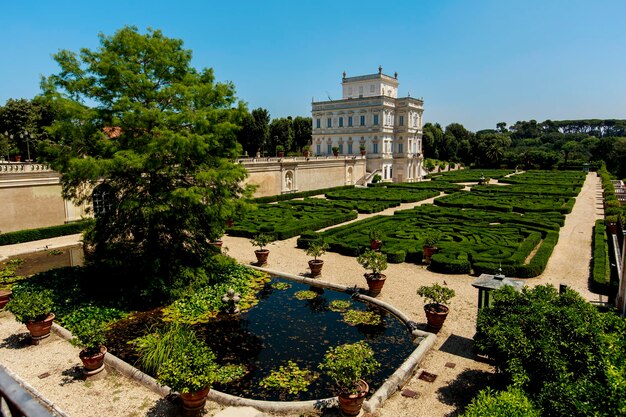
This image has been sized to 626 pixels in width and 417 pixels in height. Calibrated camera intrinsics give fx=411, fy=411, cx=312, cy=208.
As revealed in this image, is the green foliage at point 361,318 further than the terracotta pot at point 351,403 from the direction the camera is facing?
Yes

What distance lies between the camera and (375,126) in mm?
59219

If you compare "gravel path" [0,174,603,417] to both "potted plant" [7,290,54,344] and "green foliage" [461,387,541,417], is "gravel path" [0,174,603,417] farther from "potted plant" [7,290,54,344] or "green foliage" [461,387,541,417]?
"green foliage" [461,387,541,417]

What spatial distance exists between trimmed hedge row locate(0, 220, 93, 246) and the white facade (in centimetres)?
4142

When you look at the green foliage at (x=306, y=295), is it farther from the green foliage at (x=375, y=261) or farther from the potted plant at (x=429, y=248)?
the potted plant at (x=429, y=248)

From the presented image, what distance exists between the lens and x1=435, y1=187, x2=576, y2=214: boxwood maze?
30727 millimetres

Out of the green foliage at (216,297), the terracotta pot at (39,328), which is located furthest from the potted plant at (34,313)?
the green foliage at (216,297)

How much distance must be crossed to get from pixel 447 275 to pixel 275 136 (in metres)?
54.2

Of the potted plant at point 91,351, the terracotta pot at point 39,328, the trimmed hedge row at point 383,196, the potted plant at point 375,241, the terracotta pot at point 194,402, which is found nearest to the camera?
the terracotta pot at point 194,402

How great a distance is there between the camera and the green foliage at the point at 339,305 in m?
13.1

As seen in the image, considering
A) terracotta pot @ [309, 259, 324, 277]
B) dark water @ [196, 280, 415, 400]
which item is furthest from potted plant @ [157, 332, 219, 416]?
terracotta pot @ [309, 259, 324, 277]

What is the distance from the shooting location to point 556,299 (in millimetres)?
8734

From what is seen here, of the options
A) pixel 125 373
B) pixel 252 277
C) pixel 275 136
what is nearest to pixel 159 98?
pixel 252 277

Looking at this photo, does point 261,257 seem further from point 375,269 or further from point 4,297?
point 4,297

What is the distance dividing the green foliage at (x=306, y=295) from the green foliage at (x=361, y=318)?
71.0 inches
